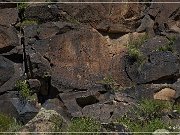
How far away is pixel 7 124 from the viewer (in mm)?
10578

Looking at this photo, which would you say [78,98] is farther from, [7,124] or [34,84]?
[7,124]

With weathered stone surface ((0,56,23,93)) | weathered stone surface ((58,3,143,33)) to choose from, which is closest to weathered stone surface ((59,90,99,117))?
weathered stone surface ((0,56,23,93))

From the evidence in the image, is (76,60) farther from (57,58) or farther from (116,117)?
(116,117)

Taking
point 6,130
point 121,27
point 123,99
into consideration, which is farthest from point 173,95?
point 6,130

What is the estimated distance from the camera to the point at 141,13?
14.1m

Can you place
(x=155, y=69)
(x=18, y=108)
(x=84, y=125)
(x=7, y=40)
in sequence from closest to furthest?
(x=84, y=125) < (x=18, y=108) < (x=155, y=69) < (x=7, y=40)

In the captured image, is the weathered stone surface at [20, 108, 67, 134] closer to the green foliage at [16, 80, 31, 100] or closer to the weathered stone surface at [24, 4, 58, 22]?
the green foliage at [16, 80, 31, 100]

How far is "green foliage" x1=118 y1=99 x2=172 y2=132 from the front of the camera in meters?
10.6

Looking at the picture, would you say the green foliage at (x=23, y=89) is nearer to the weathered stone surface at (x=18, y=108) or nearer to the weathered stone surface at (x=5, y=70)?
the weathered stone surface at (x=18, y=108)

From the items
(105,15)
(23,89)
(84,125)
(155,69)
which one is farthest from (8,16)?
(84,125)

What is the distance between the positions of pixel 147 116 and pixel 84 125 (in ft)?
5.59

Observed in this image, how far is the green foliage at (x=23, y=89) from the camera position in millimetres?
11758

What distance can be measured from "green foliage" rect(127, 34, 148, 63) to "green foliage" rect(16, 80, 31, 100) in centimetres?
285

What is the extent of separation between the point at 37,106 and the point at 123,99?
2.07 meters
